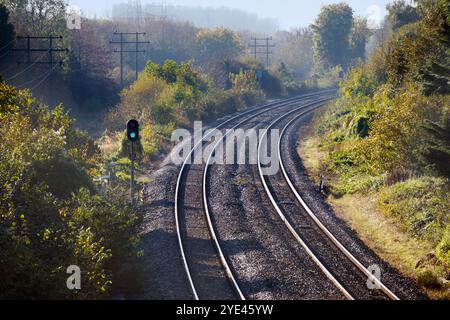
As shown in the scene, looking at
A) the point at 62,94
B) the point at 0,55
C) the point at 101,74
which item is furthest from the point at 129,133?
the point at 101,74

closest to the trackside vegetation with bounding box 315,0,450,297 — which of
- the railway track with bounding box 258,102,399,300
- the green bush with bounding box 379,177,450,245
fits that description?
the green bush with bounding box 379,177,450,245

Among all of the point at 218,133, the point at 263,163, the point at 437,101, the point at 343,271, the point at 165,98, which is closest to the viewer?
the point at 343,271

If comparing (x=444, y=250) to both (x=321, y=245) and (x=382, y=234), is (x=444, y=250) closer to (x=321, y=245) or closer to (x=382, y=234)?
(x=382, y=234)

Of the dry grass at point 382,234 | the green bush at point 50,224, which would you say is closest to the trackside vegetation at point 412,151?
the dry grass at point 382,234

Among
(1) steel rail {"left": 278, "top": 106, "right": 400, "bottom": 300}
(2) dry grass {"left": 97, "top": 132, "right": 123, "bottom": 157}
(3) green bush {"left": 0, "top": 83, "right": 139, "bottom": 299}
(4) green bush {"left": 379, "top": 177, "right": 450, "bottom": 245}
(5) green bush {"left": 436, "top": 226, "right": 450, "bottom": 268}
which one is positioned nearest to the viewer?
Result: (3) green bush {"left": 0, "top": 83, "right": 139, "bottom": 299}

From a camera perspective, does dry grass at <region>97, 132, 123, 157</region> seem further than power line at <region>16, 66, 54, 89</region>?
No

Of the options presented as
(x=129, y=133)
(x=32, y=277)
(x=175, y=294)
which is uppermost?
(x=129, y=133)

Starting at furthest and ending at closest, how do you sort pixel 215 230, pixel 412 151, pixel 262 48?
pixel 262 48, pixel 412 151, pixel 215 230

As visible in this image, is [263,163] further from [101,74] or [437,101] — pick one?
[101,74]

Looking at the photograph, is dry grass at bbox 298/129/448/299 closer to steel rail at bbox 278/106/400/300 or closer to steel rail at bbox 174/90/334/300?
steel rail at bbox 278/106/400/300

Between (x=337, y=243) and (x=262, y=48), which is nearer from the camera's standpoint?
(x=337, y=243)

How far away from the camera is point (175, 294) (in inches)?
529

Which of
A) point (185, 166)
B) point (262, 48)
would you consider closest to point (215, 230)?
point (185, 166)
